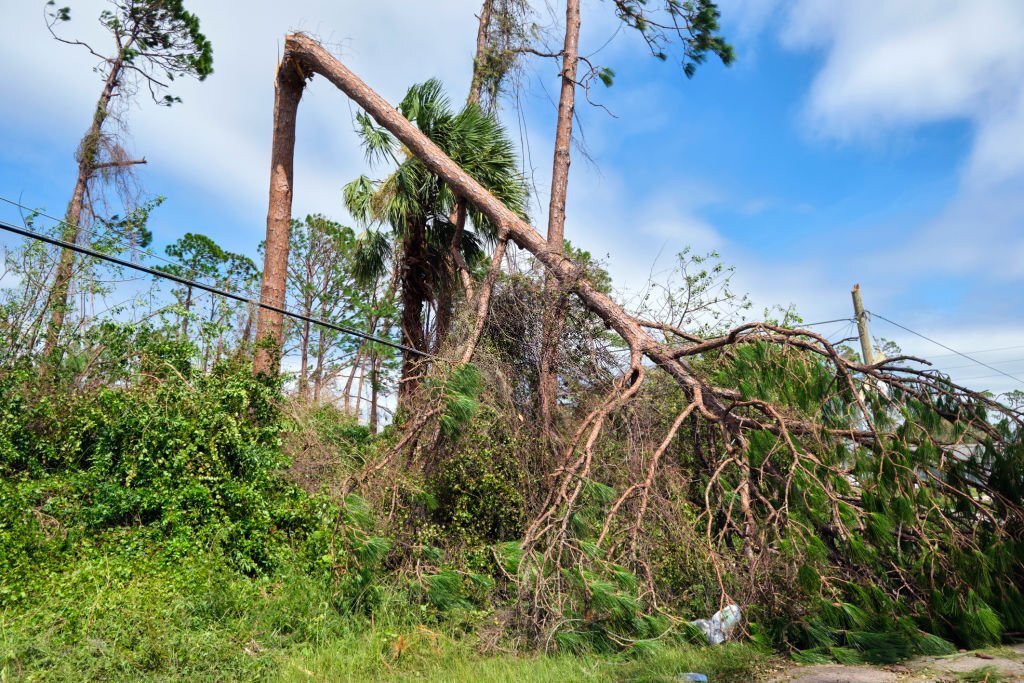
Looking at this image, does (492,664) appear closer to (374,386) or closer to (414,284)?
(414,284)

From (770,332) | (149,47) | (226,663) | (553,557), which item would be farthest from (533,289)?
(149,47)

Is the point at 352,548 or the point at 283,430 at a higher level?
the point at 283,430

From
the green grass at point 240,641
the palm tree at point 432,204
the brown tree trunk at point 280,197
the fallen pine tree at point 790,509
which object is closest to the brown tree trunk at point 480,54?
the palm tree at point 432,204

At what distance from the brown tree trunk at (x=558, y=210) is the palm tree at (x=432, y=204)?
3.92 feet

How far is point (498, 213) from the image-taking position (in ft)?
28.7

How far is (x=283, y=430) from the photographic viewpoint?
8133mm

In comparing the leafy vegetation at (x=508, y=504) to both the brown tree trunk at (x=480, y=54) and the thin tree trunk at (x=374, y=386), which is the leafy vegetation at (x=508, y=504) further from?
the thin tree trunk at (x=374, y=386)

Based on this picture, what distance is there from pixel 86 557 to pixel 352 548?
2.32 meters

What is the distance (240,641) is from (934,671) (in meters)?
4.44

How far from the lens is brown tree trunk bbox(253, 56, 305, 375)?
9.89 metres

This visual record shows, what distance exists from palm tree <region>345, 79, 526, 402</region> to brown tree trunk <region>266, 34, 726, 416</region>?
0.60m

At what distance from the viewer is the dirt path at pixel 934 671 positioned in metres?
4.21

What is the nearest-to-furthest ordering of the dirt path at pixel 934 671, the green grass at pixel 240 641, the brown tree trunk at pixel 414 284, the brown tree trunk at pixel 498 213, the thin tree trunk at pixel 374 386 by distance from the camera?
the dirt path at pixel 934 671
the green grass at pixel 240 641
the brown tree trunk at pixel 498 213
the brown tree trunk at pixel 414 284
the thin tree trunk at pixel 374 386

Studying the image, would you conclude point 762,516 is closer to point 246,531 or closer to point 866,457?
point 866,457
